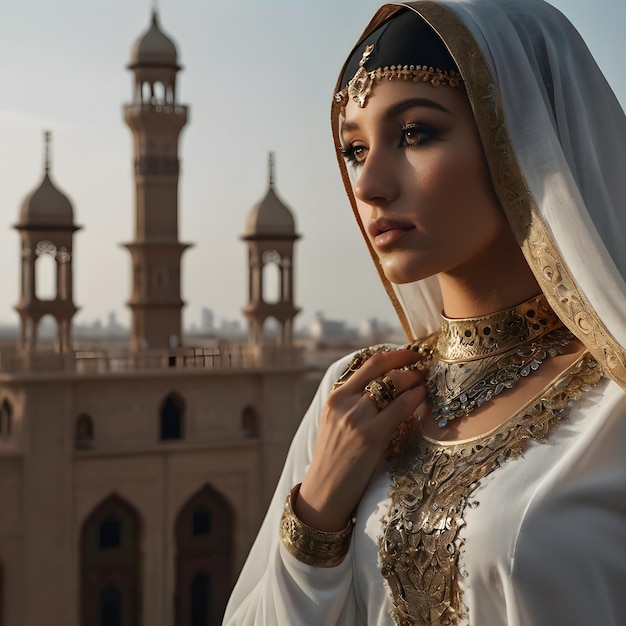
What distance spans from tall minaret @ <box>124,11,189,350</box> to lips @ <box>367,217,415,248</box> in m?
7.94

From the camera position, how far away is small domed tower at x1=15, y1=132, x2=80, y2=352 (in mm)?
7941

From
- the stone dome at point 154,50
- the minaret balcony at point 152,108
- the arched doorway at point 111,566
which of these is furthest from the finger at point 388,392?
the stone dome at point 154,50

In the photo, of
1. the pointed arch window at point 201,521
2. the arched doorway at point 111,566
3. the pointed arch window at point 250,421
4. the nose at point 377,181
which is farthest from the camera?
the pointed arch window at point 250,421

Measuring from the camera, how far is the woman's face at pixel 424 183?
33.1 inches

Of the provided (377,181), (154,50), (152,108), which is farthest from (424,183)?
(154,50)

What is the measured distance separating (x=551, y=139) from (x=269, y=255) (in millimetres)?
7890

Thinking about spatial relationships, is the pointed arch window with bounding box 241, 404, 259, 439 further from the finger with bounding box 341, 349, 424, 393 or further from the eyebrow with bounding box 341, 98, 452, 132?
the eyebrow with bounding box 341, 98, 452, 132

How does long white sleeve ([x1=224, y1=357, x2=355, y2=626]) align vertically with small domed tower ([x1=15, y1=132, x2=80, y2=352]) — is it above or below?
below

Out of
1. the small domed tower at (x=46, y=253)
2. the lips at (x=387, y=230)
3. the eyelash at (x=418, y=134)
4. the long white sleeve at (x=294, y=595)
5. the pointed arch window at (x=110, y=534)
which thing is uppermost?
the small domed tower at (x=46, y=253)

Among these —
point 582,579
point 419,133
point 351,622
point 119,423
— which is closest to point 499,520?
point 582,579

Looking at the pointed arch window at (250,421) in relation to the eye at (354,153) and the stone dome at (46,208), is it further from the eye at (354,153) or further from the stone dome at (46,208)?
the eye at (354,153)

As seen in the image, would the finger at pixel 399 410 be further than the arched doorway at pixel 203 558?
No

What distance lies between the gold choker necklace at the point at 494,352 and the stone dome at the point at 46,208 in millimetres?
7471

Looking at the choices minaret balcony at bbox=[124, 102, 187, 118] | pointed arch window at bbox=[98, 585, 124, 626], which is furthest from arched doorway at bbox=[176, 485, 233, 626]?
minaret balcony at bbox=[124, 102, 187, 118]
